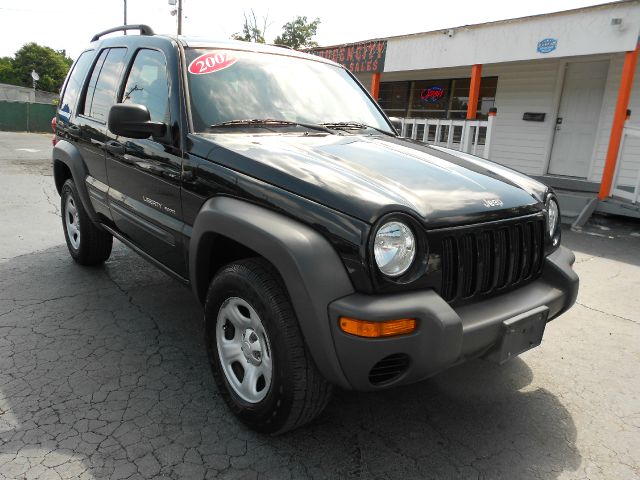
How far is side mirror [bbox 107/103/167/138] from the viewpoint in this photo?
270 centimetres

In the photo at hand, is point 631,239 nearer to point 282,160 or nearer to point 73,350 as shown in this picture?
point 282,160

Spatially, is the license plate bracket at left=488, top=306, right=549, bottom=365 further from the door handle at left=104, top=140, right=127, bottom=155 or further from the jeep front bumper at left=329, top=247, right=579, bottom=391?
the door handle at left=104, top=140, right=127, bottom=155

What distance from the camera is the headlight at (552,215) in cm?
280

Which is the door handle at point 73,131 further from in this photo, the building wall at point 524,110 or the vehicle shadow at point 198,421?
the building wall at point 524,110

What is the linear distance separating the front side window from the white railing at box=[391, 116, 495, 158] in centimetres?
694

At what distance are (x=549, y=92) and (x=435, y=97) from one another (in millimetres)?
3667

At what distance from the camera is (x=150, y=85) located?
3221mm

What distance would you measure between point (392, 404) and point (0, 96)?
2691 inches

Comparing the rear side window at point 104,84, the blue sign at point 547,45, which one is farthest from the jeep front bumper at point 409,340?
the blue sign at point 547,45

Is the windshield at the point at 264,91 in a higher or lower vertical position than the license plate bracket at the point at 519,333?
higher

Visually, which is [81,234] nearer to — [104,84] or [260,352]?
[104,84]

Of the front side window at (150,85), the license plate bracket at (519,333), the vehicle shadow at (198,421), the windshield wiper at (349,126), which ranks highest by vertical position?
the front side window at (150,85)

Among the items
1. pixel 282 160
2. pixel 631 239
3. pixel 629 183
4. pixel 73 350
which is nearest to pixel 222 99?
pixel 282 160

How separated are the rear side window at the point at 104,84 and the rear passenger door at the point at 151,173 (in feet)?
0.75
